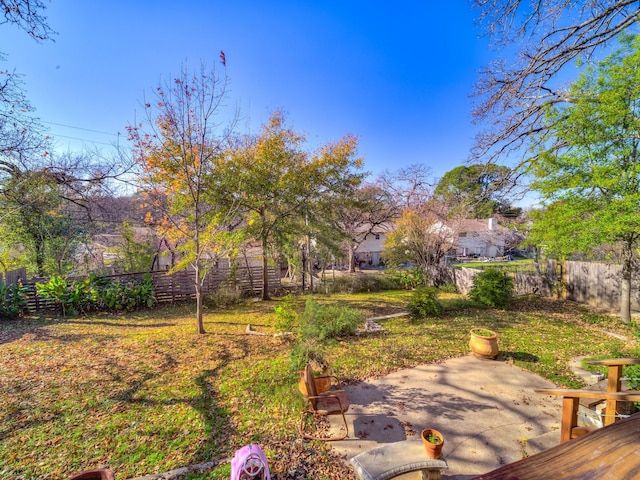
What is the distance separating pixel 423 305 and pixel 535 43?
702cm

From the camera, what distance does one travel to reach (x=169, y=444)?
3.35 metres

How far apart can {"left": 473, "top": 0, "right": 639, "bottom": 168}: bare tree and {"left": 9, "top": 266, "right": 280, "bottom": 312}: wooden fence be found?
10.1 metres

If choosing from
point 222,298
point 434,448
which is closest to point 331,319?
point 434,448

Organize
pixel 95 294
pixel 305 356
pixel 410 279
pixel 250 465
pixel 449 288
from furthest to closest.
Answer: pixel 410 279 < pixel 449 288 < pixel 95 294 < pixel 305 356 < pixel 250 465

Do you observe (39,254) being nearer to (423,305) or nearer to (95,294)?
(95,294)

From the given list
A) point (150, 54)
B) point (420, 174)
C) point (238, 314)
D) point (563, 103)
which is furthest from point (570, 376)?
point (420, 174)

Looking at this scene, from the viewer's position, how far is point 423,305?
344 inches

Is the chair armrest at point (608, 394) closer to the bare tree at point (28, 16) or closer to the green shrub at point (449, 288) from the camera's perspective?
the bare tree at point (28, 16)

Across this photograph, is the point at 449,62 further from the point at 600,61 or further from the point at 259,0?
the point at 259,0

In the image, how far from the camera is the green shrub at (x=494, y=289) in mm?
9859

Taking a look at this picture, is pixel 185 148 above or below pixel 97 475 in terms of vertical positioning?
above

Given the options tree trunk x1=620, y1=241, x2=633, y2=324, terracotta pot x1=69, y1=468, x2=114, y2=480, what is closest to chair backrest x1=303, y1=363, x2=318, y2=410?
terracotta pot x1=69, y1=468, x2=114, y2=480

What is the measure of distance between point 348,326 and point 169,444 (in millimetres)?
4545

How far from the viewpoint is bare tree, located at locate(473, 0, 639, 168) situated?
456 cm
